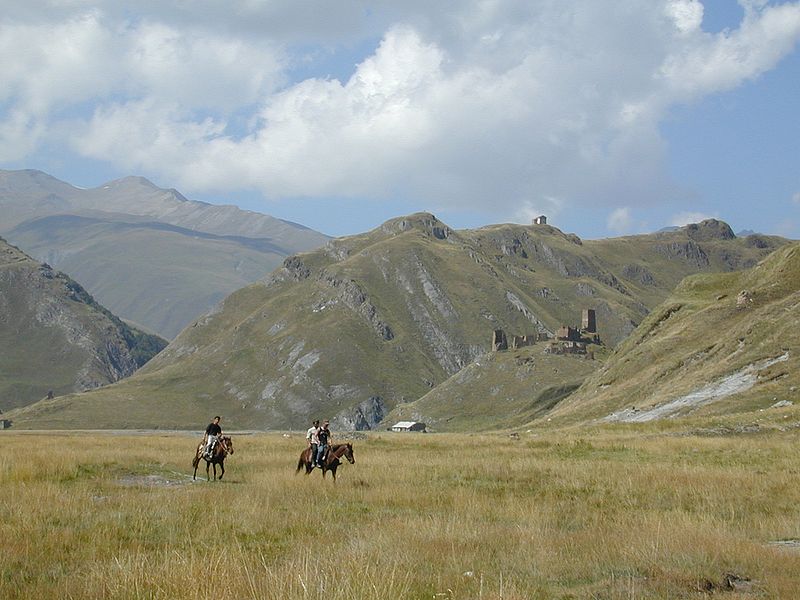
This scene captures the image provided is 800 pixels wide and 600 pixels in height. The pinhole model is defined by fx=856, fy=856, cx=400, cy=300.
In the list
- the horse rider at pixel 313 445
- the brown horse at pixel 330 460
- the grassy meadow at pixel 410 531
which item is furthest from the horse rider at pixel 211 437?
the horse rider at pixel 313 445

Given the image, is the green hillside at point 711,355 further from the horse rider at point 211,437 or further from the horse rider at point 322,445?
the horse rider at point 211,437

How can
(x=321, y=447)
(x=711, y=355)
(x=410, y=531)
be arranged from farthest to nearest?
(x=711, y=355) < (x=321, y=447) < (x=410, y=531)

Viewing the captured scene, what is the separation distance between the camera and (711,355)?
8512 cm

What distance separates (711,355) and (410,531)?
74509 millimetres

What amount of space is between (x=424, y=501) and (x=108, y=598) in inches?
506

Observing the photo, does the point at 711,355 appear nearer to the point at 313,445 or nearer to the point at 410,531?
the point at 313,445

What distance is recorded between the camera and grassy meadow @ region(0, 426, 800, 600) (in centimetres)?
1211

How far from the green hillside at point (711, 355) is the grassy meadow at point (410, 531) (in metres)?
38.3

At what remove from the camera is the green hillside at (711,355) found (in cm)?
6981

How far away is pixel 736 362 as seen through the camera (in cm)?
7619

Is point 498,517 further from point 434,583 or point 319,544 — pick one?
point 434,583

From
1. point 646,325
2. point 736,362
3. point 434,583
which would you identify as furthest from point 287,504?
point 646,325

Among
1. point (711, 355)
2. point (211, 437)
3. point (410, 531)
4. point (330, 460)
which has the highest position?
point (711, 355)

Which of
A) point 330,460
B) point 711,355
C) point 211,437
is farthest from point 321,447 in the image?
point 711,355
